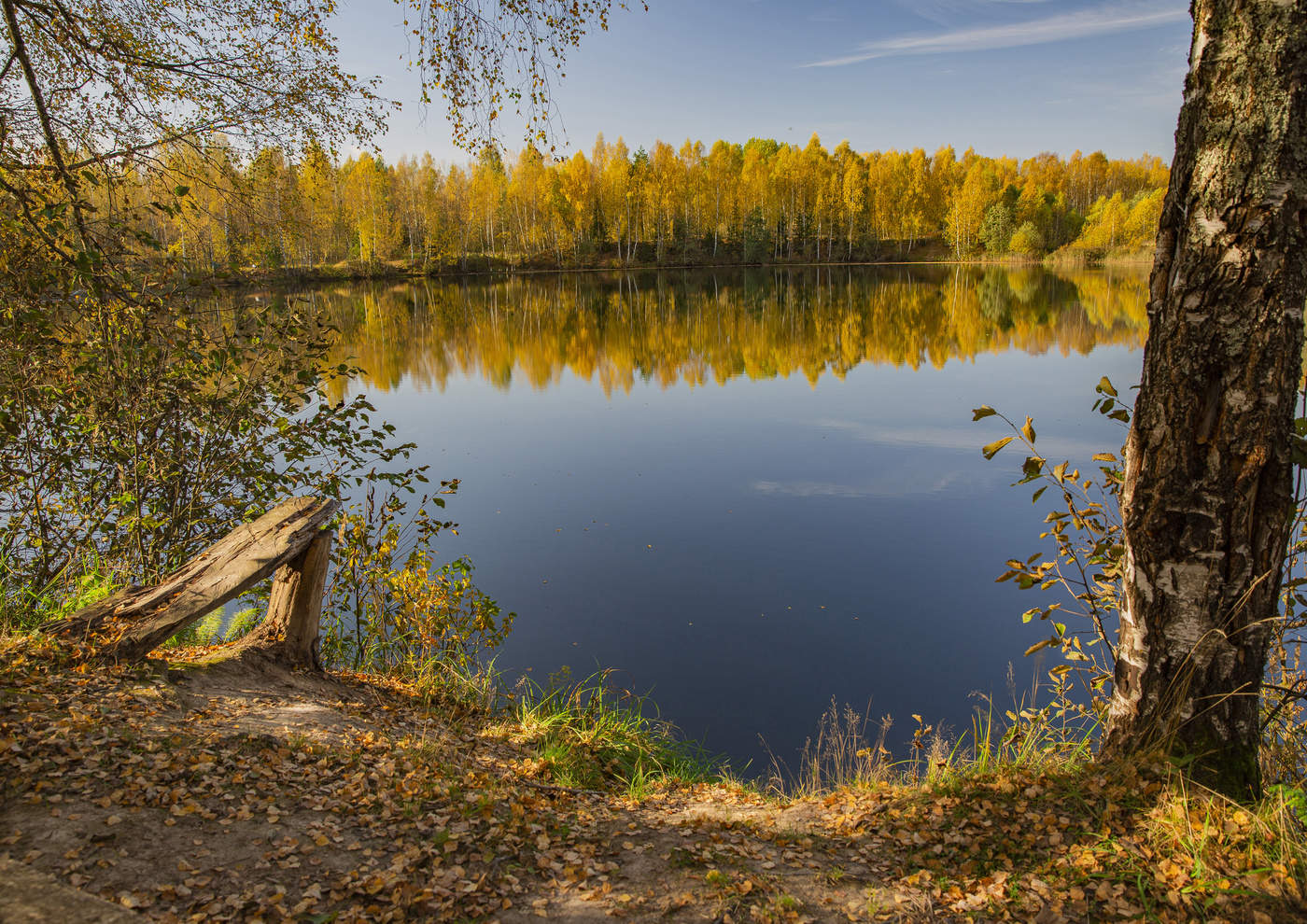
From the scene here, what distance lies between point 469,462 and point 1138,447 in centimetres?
1152

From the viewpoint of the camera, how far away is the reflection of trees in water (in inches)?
875

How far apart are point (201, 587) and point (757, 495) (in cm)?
786

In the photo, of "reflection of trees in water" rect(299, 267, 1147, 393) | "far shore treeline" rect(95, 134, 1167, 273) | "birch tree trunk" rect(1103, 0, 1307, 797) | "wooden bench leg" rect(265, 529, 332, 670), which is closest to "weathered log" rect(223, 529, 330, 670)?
"wooden bench leg" rect(265, 529, 332, 670)

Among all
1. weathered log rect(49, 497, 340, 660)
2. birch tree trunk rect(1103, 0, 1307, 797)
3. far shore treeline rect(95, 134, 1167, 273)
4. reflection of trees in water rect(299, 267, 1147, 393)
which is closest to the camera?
birch tree trunk rect(1103, 0, 1307, 797)

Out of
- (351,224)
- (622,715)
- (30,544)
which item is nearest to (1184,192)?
(622,715)

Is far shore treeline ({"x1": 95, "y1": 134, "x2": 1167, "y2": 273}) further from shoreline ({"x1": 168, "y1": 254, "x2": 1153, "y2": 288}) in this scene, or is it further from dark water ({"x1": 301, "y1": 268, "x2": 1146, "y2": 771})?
dark water ({"x1": 301, "y1": 268, "x2": 1146, "y2": 771})

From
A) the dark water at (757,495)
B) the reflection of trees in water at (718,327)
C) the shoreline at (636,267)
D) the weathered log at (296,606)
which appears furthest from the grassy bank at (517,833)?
the shoreline at (636,267)

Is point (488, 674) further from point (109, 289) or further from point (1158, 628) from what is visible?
point (1158, 628)

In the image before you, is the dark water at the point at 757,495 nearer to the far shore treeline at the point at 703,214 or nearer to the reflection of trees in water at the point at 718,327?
the reflection of trees in water at the point at 718,327

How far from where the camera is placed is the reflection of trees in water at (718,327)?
2222 centimetres

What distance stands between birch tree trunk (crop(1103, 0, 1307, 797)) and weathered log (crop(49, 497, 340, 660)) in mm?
5023

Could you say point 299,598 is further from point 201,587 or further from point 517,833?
point 517,833

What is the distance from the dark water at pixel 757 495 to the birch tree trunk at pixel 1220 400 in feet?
10.6

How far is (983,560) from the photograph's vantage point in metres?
8.77
